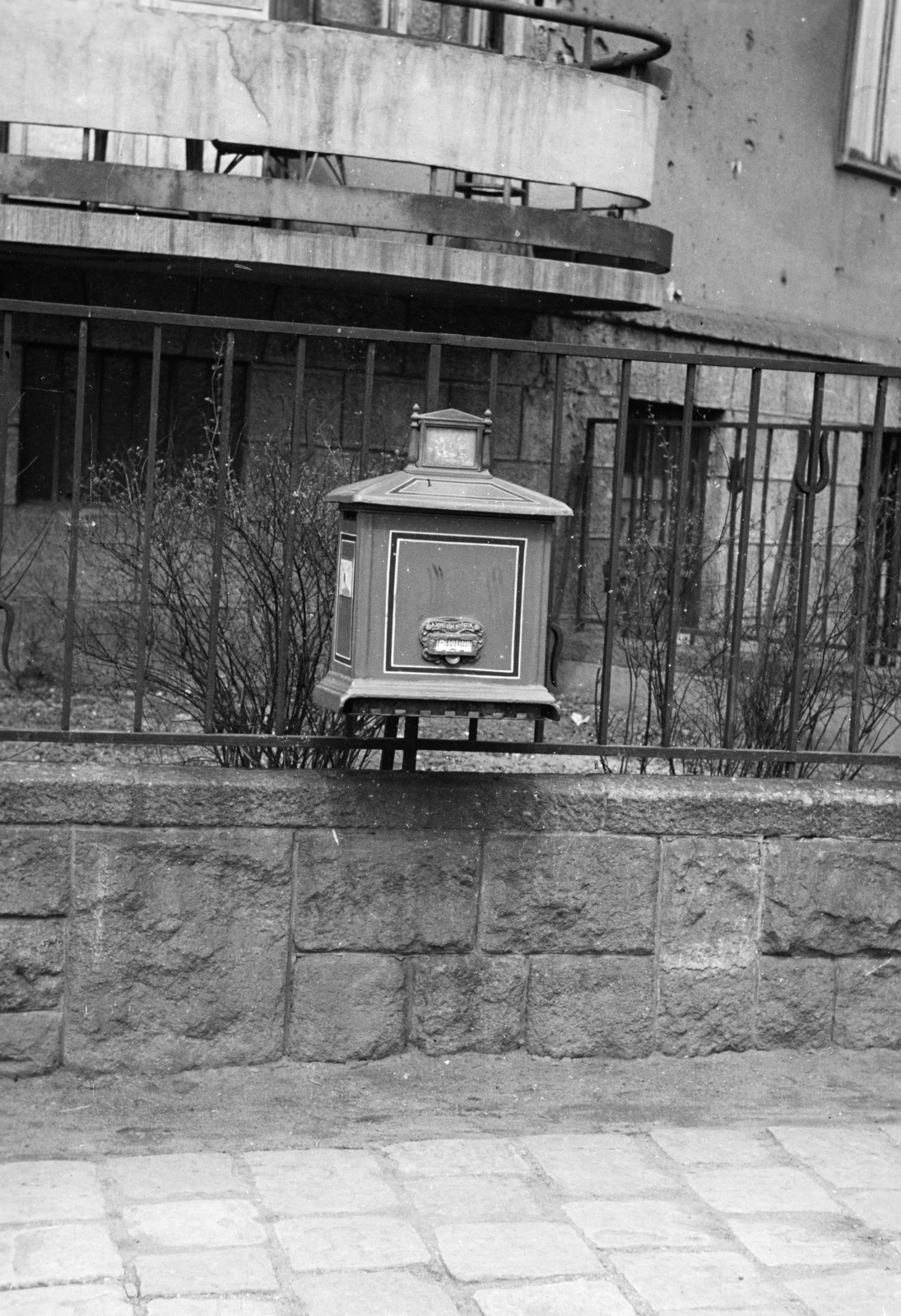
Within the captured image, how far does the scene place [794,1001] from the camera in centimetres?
516

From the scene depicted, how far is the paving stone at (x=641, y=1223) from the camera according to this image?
154 inches

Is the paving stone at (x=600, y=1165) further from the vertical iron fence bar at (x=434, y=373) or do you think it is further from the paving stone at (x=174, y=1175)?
the vertical iron fence bar at (x=434, y=373)

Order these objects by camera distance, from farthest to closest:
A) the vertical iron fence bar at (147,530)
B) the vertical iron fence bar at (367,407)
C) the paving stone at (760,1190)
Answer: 1. the vertical iron fence bar at (367,407)
2. the vertical iron fence bar at (147,530)
3. the paving stone at (760,1190)

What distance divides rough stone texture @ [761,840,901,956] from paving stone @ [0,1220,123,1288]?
2.23m

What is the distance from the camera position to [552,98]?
29.5 ft

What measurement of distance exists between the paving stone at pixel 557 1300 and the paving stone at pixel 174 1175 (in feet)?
2.57

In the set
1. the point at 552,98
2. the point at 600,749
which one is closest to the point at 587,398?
the point at 552,98

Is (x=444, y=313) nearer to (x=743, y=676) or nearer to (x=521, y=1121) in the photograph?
(x=743, y=676)

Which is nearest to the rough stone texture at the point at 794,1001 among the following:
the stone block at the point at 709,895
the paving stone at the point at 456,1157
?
the stone block at the point at 709,895

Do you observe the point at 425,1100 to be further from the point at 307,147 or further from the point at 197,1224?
the point at 307,147

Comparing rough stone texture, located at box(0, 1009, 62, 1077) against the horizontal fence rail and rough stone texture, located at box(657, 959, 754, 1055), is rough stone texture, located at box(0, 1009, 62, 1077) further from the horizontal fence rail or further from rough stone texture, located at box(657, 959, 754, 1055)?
rough stone texture, located at box(657, 959, 754, 1055)

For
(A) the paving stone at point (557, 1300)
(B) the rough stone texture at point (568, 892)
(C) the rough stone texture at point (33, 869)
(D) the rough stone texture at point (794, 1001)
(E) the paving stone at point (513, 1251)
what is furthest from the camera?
(D) the rough stone texture at point (794, 1001)

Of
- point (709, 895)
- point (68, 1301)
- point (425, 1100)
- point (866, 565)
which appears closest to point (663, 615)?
point (866, 565)

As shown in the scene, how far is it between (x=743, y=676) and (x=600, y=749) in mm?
1000
